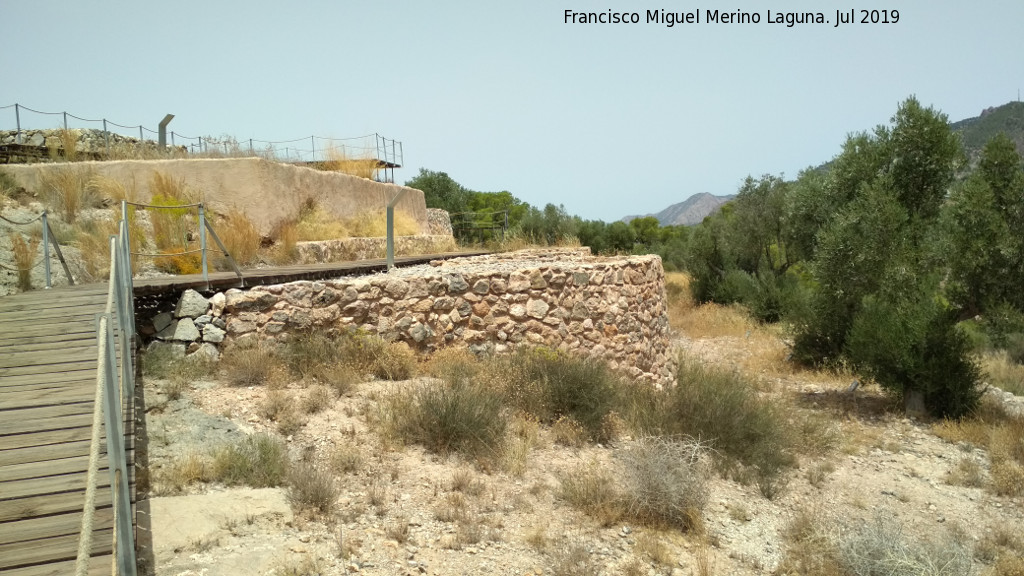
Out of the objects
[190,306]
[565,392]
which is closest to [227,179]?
[190,306]

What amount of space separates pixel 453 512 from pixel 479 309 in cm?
379

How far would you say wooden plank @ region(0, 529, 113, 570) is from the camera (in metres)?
2.64

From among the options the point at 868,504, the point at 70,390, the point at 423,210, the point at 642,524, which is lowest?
the point at 868,504

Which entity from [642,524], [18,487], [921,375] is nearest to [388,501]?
[642,524]

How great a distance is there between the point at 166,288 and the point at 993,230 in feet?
38.0

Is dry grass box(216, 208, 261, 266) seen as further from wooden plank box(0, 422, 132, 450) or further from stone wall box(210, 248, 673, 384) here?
wooden plank box(0, 422, 132, 450)

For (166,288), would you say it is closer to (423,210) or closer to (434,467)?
(434,467)

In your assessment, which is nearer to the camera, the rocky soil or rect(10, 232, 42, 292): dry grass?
the rocky soil

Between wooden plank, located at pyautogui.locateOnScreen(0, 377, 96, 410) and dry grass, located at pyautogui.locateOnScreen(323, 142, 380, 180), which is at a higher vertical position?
dry grass, located at pyautogui.locateOnScreen(323, 142, 380, 180)

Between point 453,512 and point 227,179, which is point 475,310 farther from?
point 227,179

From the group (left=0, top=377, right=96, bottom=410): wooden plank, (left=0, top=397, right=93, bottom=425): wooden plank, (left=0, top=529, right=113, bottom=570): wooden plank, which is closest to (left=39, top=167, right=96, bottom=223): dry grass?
(left=0, top=377, right=96, bottom=410): wooden plank

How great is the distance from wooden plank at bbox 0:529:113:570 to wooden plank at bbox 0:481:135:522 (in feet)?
0.57

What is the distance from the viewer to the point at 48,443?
134 inches

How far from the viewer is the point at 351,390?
7137 millimetres
